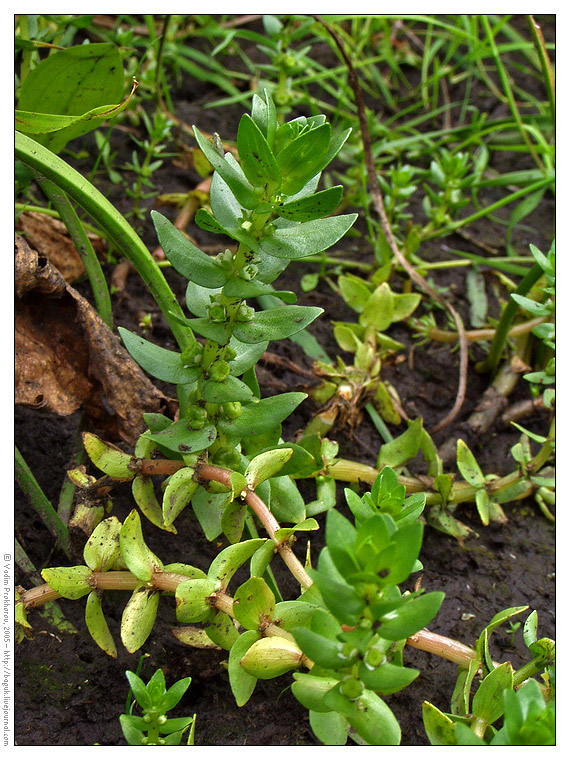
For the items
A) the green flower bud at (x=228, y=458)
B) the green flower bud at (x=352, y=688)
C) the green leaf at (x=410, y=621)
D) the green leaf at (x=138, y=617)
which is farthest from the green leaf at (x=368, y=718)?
the green flower bud at (x=228, y=458)

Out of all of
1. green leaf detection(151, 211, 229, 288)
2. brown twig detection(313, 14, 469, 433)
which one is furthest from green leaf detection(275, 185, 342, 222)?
brown twig detection(313, 14, 469, 433)

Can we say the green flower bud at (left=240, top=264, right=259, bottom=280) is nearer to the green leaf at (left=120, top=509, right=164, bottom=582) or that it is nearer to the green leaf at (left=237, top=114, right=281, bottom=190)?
the green leaf at (left=237, top=114, right=281, bottom=190)

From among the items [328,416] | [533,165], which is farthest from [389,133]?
[328,416]

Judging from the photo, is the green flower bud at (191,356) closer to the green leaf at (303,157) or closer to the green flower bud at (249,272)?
the green flower bud at (249,272)

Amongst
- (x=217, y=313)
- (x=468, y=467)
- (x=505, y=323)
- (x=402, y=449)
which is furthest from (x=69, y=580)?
(x=505, y=323)

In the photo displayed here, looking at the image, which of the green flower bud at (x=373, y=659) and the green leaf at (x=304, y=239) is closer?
the green flower bud at (x=373, y=659)

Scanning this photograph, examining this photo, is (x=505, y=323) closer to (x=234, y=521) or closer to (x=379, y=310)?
(x=379, y=310)
